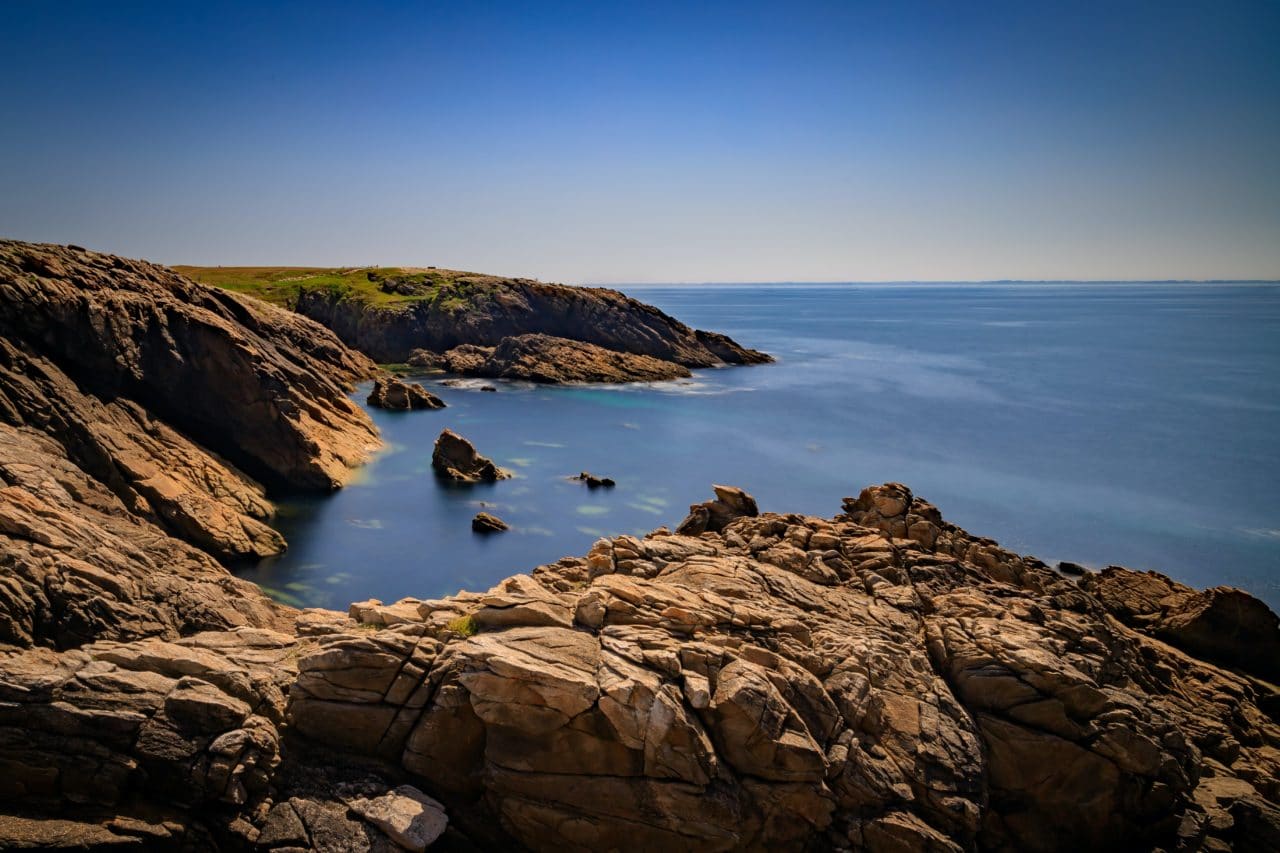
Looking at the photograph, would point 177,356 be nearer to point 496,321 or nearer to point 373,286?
point 496,321

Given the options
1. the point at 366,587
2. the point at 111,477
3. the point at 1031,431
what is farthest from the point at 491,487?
the point at 1031,431

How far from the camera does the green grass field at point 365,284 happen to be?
139625 mm

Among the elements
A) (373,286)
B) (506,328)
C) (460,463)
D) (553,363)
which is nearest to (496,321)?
(506,328)

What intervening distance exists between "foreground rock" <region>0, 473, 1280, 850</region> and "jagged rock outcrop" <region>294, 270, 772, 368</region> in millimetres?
113939

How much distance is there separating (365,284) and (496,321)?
32928 mm

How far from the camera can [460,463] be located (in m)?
61.9

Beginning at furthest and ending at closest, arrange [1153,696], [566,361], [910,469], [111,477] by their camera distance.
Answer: [566,361], [910,469], [111,477], [1153,696]

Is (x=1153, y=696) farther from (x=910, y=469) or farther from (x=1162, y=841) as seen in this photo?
(x=910, y=469)

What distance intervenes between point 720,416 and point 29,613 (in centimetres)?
7884

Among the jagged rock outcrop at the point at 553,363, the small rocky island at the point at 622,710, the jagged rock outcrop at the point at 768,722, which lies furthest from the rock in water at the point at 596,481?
the jagged rock outcrop at the point at 553,363

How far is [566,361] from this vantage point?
123125 mm

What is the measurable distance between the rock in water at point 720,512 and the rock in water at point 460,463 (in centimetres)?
3174

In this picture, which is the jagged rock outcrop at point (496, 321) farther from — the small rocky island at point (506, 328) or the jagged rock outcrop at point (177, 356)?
the jagged rock outcrop at point (177, 356)

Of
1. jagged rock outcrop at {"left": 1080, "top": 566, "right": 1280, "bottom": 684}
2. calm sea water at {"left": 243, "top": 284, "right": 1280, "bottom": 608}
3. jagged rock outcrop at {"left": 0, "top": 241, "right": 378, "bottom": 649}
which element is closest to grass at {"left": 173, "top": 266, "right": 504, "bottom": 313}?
calm sea water at {"left": 243, "top": 284, "right": 1280, "bottom": 608}
